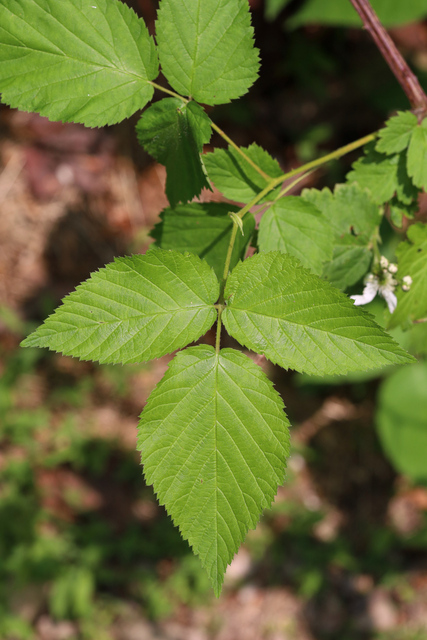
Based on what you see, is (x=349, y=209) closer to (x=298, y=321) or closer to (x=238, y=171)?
(x=238, y=171)

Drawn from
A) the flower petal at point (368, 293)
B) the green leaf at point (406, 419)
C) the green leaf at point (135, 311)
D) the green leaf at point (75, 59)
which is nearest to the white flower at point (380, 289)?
the flower petal at point (368, 293)

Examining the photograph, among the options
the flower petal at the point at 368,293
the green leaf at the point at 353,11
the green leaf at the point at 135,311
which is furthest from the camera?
the green leaf at the point at 353,11

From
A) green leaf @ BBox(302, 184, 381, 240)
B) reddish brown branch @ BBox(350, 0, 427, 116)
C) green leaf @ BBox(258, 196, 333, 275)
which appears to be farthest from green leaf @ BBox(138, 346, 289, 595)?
reddish brown branch @ BBox(350, 0, 427, 116)

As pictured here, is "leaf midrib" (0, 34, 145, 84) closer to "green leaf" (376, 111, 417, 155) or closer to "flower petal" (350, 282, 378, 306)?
"green leaf" (376, 111, 417, 155)

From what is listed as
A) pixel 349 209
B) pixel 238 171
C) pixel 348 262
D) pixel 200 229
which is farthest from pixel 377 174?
pixel 200 229

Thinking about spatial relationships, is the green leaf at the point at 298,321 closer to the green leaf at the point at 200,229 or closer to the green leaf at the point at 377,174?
the green leaf at the point at 200,229

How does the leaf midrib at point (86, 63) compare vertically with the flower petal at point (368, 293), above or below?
above
